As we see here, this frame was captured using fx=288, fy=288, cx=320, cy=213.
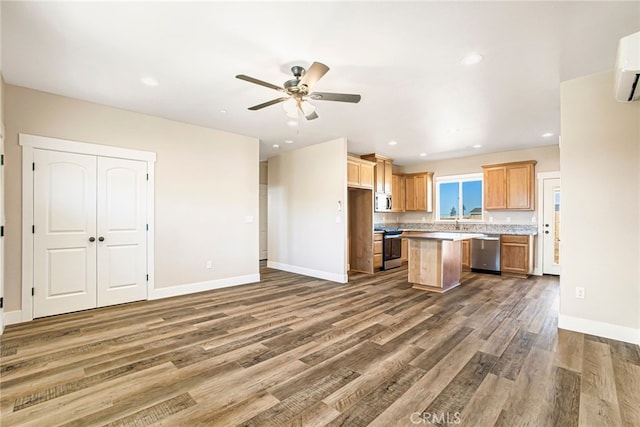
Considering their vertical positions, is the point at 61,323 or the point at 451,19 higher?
the point at 451,19

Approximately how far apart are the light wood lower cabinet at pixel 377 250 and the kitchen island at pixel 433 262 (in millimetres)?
1384

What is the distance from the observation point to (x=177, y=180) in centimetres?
465

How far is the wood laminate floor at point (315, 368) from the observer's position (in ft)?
6.07

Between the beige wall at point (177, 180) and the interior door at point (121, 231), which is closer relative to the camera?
the beige wall at point (177, 180)

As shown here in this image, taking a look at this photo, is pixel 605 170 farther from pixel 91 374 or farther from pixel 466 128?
pixel 91 374

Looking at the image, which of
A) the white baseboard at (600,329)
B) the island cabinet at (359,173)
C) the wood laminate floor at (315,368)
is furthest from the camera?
the island cabinet at (359,173)

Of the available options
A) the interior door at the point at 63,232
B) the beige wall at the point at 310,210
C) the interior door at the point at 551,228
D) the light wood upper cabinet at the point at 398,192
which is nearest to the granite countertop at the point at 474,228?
the interior door at the point at 551,228

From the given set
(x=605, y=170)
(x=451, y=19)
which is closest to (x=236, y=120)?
(x=451, y=19)

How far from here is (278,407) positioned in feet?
6.28

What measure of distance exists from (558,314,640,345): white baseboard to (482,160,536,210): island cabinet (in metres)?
3.71

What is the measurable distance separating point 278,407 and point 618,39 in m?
3.97

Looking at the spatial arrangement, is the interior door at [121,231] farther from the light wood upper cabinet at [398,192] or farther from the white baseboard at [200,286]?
the light wood upper cabinet at [398,192]

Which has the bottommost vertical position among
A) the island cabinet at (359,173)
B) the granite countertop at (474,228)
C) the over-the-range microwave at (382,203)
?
the granite countertop at (474,228)

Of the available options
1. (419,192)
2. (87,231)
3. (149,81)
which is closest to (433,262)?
(419,192)
